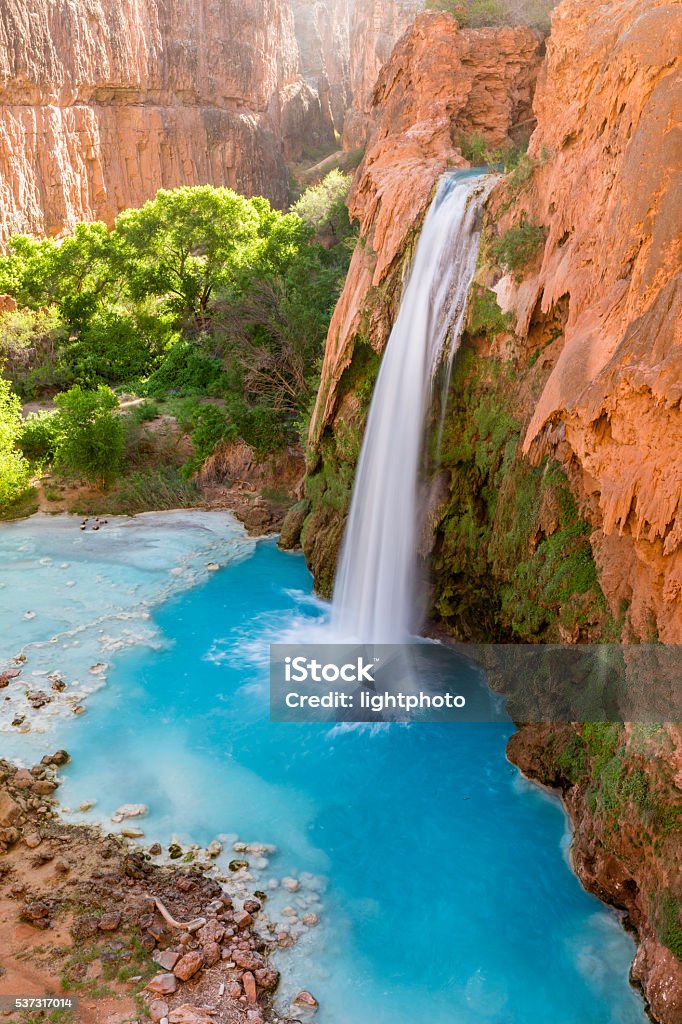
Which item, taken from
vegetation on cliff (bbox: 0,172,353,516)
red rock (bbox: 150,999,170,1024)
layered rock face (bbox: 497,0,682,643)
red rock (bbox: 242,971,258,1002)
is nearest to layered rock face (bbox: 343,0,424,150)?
vegetation on cliff (bbox: 0,172,353,516)

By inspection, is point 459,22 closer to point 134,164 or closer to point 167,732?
point 167,732

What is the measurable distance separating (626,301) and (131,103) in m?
47.8

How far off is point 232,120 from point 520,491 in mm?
48487

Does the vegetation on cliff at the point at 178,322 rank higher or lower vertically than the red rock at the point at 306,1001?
higher

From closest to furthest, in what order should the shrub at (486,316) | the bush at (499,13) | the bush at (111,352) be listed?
the shrub at (486,316) < the bush at (499,13) < the bush at (111,352)

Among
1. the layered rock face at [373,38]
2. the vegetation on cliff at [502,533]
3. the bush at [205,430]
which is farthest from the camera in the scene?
the layered rock face at [373,38]

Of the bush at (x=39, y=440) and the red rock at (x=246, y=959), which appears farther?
the bush at (x=39, y=440)

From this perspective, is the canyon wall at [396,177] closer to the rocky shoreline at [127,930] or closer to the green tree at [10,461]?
the rocky shoreline at [127,930]

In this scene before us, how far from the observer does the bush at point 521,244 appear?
1116 centimetres

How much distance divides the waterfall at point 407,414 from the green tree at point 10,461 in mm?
11251

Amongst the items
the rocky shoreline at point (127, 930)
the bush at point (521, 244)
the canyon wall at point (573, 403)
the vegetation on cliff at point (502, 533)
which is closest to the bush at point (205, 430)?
the canyon wall at point (573, 403)

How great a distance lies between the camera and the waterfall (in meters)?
13.1

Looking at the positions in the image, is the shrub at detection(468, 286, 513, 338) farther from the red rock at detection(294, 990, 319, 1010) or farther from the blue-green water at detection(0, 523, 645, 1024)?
the red rock at detection(294, 990, 319, 1010)

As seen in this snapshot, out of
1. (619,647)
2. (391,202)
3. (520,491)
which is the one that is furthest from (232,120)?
(619,647)
